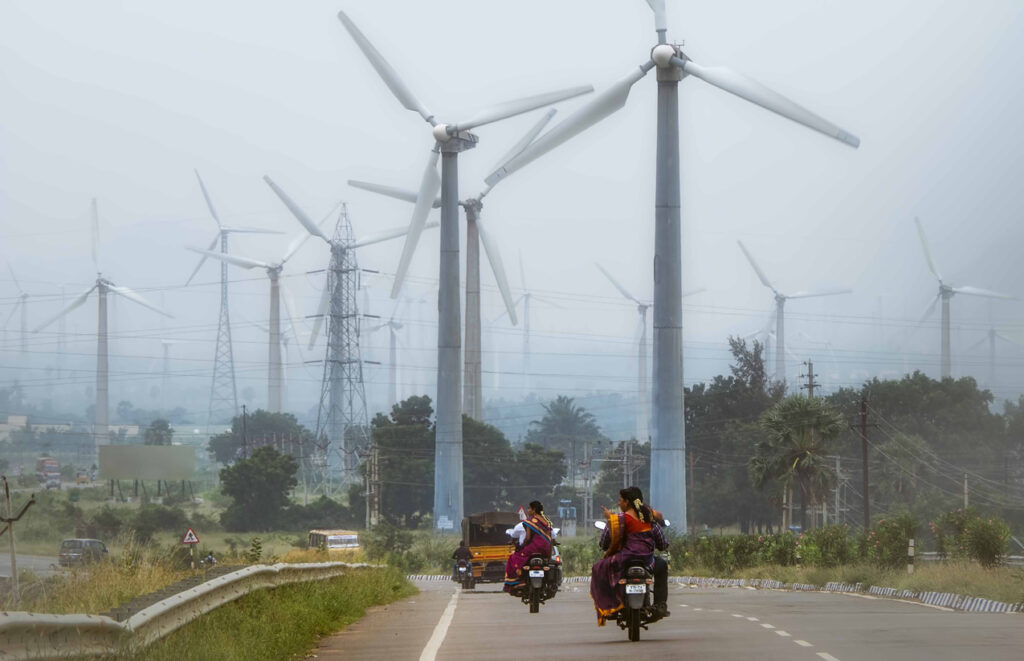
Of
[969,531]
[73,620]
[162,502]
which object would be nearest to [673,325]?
[969,531]

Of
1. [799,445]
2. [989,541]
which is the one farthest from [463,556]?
[799,445]

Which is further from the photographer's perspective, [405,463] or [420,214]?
[405,463]

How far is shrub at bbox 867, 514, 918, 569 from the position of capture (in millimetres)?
49562

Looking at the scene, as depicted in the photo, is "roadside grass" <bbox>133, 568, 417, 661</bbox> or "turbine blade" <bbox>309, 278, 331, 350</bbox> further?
"turbine blade" <bbox>309, 278, 331, 350</bbox>

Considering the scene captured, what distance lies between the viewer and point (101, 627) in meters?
12.5

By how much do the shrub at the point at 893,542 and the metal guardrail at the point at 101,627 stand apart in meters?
33.0

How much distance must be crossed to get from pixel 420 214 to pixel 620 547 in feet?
244

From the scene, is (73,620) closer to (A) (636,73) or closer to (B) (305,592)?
(B) (305,592)

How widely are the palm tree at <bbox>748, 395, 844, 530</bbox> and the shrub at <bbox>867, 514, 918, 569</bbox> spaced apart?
39.2 meters

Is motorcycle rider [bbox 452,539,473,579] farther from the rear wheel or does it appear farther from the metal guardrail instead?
the rear wheel

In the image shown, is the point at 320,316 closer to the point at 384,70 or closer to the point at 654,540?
the point at 384,70

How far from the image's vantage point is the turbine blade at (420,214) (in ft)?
294

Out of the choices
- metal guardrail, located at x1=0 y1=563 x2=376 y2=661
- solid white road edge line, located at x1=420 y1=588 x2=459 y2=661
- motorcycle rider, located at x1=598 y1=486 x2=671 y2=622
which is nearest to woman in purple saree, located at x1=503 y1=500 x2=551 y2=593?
solid white road edge line, located at x1=420 y1=588 x2=459 y2=661

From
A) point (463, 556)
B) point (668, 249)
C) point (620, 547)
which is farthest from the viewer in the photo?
point (668, 249)
